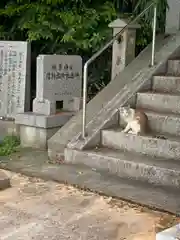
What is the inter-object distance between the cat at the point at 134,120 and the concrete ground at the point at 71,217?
1232 mm

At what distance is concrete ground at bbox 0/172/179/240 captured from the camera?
3.69 meters

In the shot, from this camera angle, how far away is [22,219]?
398 centimetres

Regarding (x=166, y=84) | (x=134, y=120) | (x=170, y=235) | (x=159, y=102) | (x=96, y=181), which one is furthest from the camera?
(x=166, y=84)

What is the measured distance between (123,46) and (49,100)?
1.50 meters

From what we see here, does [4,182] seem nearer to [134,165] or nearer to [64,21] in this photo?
[134,165]

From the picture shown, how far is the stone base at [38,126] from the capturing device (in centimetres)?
654

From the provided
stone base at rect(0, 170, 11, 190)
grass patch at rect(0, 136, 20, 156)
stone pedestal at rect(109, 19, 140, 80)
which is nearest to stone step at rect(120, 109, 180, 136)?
stone pedestal at rect(109, 19, 140, 80)

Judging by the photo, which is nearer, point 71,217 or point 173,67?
point 71,217

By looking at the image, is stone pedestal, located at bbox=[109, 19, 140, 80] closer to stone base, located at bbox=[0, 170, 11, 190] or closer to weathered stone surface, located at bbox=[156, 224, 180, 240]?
stone base, located at bbox=[0, 170, 11, 190]

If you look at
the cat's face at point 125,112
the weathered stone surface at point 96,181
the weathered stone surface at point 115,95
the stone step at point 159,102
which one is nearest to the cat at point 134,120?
the cat's face at point 125,112

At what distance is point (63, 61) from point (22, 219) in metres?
3.48

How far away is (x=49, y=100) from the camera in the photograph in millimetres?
6715

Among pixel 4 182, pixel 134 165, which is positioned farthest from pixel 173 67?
pixel 4 182

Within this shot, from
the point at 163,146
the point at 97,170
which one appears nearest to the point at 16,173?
the point at 97,170
